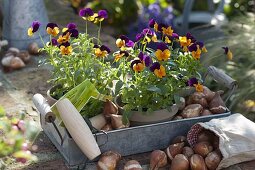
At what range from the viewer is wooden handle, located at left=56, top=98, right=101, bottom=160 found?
1485mm

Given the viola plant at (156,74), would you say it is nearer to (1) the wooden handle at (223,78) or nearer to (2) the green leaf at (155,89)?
(2) the green leaf at (155,89)

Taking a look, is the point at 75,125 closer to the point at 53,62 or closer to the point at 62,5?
the point at 53,62

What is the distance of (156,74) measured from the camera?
5.10 feet

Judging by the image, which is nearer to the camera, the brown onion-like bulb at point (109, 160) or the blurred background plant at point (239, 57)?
the brown onion-like bulb at point (109, 160)

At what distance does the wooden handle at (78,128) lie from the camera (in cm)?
149

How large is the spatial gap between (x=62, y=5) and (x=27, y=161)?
166 centimetres

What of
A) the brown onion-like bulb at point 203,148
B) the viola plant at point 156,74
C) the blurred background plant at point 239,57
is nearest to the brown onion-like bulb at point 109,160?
the viola plant at point 156,74

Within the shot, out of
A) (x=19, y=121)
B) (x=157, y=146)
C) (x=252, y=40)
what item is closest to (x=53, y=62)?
(x=19, y=121)

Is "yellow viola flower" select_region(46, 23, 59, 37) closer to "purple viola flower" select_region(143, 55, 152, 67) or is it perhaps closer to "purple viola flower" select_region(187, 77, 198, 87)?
"purple viola flower" select_region(143, 55, 152, 67)

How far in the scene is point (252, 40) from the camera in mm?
2592

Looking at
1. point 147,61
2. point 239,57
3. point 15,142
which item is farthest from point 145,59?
point 239,57

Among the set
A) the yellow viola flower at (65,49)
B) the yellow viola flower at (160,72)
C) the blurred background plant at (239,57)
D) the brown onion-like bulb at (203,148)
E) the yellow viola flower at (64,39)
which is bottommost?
the blurred background plant at (239,57)

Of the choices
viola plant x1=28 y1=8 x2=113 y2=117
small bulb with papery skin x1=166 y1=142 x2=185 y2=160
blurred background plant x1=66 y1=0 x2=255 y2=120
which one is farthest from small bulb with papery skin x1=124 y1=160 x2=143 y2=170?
blurred background plant x1=66 y1=0 x2=255 y2=120

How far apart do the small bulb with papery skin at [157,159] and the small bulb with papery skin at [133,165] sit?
0.05 m
